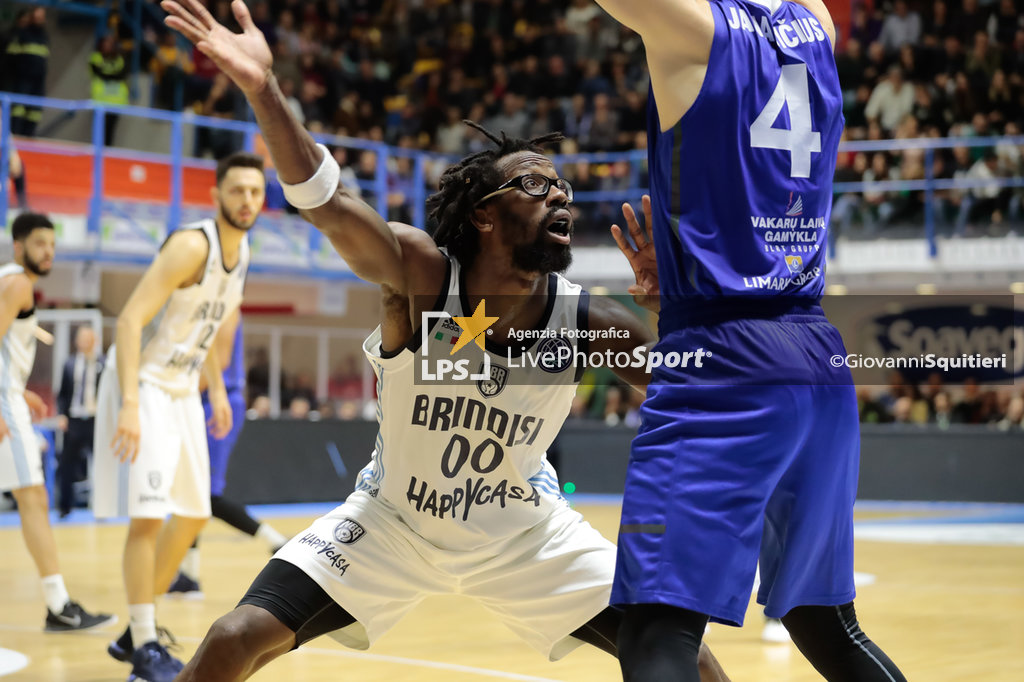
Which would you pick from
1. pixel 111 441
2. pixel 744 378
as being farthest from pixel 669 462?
pixel 111 441

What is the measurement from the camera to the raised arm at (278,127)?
251cm

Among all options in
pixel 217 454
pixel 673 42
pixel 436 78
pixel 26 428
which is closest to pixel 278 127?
pixel 673 42

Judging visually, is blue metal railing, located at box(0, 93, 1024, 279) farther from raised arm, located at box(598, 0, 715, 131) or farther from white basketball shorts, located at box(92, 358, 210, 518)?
raised arm, located at box(598, 0, 715, 131)

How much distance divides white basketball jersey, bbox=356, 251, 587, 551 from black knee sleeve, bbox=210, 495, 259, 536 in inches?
172

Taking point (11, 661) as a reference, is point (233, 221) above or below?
above

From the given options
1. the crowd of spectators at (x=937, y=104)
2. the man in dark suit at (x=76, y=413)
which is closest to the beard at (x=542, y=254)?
the man in dark suit at (x=76, y=413)

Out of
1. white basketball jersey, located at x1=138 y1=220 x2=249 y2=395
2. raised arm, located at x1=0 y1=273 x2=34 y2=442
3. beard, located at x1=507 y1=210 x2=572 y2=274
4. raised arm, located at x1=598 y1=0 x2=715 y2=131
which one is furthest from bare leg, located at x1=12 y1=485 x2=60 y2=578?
raised arm, located at x1=598 y1=0 x2=715 y2=131

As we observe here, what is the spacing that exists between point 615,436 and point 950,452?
4015 mm

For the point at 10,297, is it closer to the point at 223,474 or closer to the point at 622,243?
the point at 223,474

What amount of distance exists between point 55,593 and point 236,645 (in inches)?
130

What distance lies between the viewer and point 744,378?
2.41 metres

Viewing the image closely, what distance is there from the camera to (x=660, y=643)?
2271mm

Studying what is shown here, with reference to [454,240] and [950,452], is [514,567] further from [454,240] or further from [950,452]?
[950,452]

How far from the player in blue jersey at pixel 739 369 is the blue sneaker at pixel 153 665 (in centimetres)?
270
